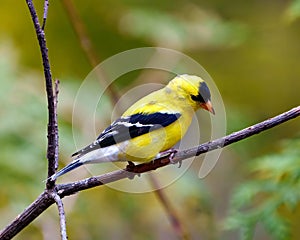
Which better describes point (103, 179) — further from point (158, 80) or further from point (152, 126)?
point (158, 80)

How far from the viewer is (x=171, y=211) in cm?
266

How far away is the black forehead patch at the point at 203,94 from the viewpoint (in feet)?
7.12

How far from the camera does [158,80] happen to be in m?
3.86

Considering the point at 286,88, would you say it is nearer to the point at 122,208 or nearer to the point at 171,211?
the point at 122,208

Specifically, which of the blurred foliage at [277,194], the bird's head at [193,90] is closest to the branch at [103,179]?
the bird's head at [193,90]

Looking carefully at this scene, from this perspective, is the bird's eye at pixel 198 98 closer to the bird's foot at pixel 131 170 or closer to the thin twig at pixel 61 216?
the bird's foot at pixel 131 170

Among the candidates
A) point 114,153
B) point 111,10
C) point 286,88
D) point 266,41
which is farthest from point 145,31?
point 114,153

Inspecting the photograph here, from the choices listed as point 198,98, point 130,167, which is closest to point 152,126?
point 198,98

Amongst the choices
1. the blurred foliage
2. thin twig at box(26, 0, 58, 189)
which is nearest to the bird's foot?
thin twig at box(26, 0, 58, 189)

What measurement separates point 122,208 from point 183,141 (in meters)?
1.49

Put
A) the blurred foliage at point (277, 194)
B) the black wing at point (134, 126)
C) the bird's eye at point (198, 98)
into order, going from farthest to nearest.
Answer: the blurred foliage at point (277, 194), the bird's eye at point (198, 98), the black wing at point (134, 126)

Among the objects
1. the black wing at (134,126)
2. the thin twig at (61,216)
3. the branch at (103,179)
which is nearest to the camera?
the thin twig at (61,216)

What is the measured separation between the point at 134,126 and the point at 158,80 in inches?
65.0

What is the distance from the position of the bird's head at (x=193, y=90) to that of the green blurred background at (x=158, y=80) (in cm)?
54
